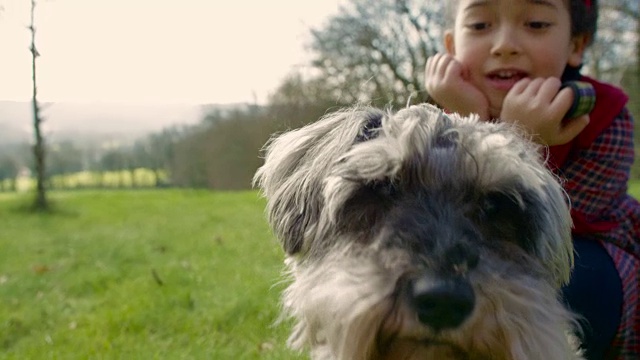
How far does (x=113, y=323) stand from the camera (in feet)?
16.8

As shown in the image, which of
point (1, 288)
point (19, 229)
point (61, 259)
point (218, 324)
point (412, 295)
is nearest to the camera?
point (412, 295)

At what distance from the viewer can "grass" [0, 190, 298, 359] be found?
15.1 feet

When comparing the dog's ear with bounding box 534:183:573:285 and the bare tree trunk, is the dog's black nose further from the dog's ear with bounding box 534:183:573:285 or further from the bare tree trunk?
the bare tree trunk

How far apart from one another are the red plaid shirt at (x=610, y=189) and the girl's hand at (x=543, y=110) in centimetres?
19

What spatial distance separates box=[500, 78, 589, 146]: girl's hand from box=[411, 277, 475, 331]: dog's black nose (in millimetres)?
1384

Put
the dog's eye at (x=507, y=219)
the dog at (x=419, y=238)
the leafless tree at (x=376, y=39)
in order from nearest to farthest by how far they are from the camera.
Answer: the dog at (x=419, y=238) → the dog's eye at (x=507, y=219) → the leafless tree at (x=376, y=39)

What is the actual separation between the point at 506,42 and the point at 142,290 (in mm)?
4489

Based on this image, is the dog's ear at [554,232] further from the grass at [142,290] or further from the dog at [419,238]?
the grass at [142,290]

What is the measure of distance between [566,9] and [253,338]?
3.06 meters

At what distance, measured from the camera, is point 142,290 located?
6.35m

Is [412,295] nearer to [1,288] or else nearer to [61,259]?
[1,288]

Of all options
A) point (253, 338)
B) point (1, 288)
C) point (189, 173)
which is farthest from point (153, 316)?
point (189, 173)

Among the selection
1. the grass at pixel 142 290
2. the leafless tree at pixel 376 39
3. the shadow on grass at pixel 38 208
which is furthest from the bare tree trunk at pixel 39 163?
the leafless tree at pixel 376 39

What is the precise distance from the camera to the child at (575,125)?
3277mm
